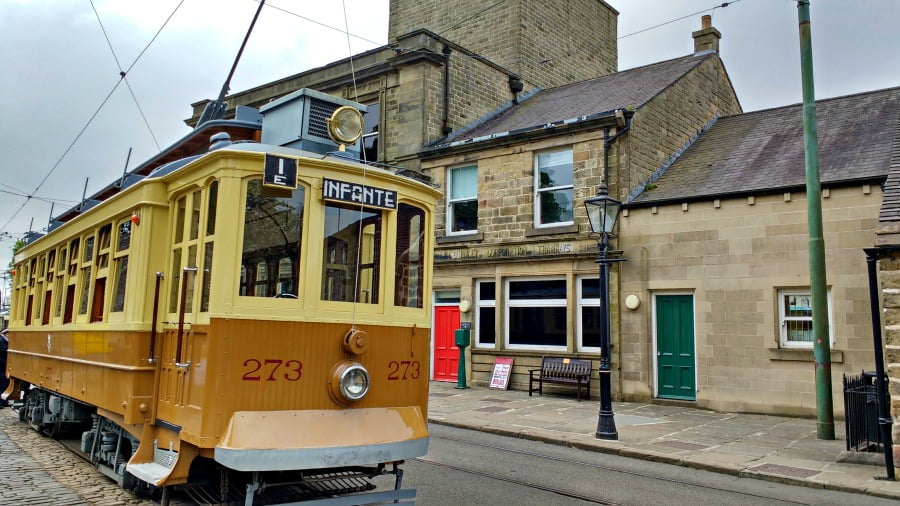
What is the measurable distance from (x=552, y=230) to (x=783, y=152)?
204 inches

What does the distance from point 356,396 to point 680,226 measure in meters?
10.7

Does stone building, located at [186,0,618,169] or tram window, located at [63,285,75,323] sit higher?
stone building, located at [186,0,618,169]

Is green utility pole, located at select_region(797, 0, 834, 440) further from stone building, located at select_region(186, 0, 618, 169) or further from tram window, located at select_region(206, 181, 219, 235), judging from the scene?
stone building, located at select_region(186, 0, 618, 169)

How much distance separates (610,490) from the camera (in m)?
7.47

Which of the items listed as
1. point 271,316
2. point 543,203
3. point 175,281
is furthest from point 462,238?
point 271,316

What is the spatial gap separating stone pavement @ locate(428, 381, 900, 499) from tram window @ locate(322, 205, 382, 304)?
5.57m

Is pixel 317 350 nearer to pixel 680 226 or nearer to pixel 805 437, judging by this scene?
pixel 805 437

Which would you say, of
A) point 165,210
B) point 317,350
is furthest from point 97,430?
point 317,350

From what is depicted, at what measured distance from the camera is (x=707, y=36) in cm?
1995

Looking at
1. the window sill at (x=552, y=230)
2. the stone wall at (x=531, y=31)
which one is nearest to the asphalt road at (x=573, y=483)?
the window sill at (x=552, y=230)

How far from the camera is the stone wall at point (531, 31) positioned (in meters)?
23.4

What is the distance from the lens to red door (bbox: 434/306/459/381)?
58.5ft

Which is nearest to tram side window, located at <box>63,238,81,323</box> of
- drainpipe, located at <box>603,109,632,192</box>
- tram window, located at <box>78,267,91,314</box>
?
tram window, located at <box>78,267,91,314</box>

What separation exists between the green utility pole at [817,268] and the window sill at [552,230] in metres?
5.74
